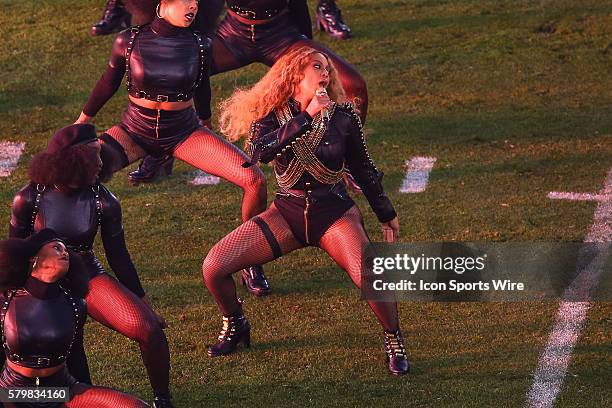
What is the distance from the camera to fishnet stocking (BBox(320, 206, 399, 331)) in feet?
30.6

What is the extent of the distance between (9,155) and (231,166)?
3.69 m

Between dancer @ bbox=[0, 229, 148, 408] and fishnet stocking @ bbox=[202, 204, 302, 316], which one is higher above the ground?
dancer @ bbox=[0, 229, 148, 408]

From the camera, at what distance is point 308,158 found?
9.35m

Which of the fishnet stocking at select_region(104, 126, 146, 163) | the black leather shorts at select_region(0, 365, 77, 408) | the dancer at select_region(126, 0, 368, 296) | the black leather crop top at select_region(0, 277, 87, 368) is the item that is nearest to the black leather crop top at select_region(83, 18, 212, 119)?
the fishnet stocking at select_region(104, 126, 146, 163)

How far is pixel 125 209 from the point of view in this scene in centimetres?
1242

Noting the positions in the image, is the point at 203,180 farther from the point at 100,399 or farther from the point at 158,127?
the point at 100,399

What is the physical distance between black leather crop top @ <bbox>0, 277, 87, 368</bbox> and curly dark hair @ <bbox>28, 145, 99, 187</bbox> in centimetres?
84

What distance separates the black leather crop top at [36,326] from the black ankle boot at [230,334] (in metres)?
2.00

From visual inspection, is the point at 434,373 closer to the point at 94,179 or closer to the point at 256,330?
the point at 256,330

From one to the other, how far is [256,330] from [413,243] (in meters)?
1.80

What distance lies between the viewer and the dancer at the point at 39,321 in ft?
25.7

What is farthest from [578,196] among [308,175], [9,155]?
[9,155]

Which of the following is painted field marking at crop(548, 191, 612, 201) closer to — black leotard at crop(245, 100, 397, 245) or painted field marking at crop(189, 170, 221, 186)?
painted field marking at crop(189, 170, 221, 186)

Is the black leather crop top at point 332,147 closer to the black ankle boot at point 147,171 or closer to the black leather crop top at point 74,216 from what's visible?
the black leather crop top at point 74,216
